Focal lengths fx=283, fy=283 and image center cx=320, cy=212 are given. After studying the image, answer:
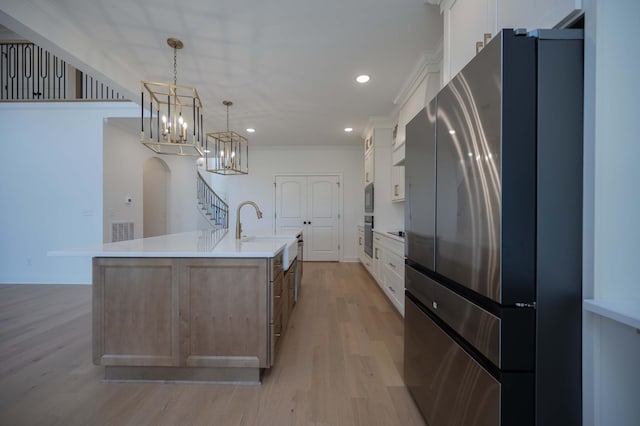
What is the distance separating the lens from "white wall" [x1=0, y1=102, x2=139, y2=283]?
427 cm

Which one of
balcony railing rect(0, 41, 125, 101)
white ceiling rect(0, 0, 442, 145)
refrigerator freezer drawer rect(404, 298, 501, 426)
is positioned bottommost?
refrigerator freezer drawer rect(404, 298, 501, 426)

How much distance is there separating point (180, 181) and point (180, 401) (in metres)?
5.75

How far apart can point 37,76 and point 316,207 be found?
545cm

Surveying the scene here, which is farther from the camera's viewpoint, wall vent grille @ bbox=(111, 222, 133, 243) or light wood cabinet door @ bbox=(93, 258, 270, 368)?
wall vent grille @ bbox=(111, 222, 133, 243)

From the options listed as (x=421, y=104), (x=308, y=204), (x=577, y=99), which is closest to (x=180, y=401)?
(x=577, y=99)

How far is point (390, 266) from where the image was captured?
3473 millimetres

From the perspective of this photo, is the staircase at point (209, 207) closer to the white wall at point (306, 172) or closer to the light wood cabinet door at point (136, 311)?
the white wall at point (306, 172)

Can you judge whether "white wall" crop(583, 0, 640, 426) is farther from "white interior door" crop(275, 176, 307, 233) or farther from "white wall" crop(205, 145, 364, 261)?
"white interior door" crop(275, 176, 307, 233)

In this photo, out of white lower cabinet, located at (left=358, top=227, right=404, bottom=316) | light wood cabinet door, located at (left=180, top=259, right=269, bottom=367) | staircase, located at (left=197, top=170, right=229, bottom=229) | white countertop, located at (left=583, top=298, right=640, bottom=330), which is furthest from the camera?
staircase, located at (left=197, top=170, right=229, bottom=229)

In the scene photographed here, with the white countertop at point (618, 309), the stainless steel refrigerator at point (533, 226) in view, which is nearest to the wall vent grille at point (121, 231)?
the stainless steel refrigerator at point (533, 226)

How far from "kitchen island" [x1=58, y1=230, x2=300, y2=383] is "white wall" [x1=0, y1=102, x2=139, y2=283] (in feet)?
10.3

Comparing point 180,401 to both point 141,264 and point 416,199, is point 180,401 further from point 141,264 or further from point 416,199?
point 416,199

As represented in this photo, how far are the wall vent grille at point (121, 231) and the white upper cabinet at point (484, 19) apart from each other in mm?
5031

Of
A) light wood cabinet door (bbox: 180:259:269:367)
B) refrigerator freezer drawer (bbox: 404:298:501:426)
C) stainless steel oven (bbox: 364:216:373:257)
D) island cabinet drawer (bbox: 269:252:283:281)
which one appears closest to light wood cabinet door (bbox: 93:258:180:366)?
light wood cabinet door (bbox: 180:259:269:367)
